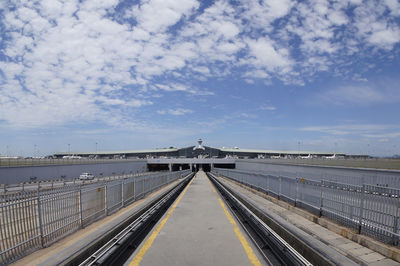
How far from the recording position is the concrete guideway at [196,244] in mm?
5340

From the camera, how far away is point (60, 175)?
146 ft

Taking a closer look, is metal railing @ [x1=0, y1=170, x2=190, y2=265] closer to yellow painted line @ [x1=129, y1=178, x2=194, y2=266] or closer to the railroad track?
the railroad track

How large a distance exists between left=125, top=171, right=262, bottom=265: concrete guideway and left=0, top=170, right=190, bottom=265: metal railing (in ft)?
7.51

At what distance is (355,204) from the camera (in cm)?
716

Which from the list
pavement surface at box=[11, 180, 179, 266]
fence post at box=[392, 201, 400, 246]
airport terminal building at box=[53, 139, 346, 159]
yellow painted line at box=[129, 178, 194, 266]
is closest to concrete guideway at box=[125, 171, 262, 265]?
yellow painted line at box=[129, 178, 194, 266]

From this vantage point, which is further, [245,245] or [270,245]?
[245,245]

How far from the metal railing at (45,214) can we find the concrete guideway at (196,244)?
2290 mm

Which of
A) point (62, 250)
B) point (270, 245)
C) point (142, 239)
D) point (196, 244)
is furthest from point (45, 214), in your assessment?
point (270, 245)

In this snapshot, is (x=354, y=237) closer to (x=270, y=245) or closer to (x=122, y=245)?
(x=270, y=245)

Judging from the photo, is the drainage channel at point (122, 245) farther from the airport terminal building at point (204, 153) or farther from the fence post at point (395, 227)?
the airport terminal building at point (204, 153)

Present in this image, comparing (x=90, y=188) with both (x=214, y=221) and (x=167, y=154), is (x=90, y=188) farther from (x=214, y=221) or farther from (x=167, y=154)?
(x=167, y=154)

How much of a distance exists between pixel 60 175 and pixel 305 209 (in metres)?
45.4

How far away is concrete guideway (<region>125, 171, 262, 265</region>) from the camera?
210 inches

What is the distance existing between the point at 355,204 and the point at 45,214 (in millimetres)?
8459
